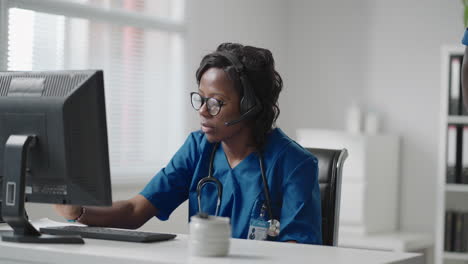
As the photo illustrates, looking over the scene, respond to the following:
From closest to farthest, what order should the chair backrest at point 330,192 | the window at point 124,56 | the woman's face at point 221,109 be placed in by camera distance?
the woman's face at point 221,109
the chair backrest at point 330,192
the window at point 124,56

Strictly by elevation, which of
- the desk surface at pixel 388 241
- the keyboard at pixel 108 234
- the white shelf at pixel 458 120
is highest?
the white shelf at pixel 458 120

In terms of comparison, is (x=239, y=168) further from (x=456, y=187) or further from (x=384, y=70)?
(x=384, y=70)

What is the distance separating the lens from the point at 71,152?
174 centimetres

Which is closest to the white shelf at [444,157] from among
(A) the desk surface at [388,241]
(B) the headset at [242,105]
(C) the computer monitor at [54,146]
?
(A) the desk surface at [388,241]

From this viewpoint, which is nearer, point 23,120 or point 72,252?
point 72,252

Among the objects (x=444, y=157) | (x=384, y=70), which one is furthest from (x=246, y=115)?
(x=384, y=70)

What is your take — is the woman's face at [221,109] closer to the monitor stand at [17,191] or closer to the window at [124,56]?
the monitor stand at [17,191]

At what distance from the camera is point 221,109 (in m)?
2.20

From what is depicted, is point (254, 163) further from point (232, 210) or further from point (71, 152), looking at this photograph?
point (71, 152)

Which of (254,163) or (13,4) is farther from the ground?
(13,4)

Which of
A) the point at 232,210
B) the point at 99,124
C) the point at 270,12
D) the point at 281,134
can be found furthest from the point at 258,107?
the point at 270,12

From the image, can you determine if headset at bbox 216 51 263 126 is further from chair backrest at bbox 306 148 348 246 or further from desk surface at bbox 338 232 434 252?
desk surface at bbox 338 232 434 252

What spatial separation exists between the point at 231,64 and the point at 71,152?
674 millimetres

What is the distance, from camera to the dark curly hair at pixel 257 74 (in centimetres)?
224
